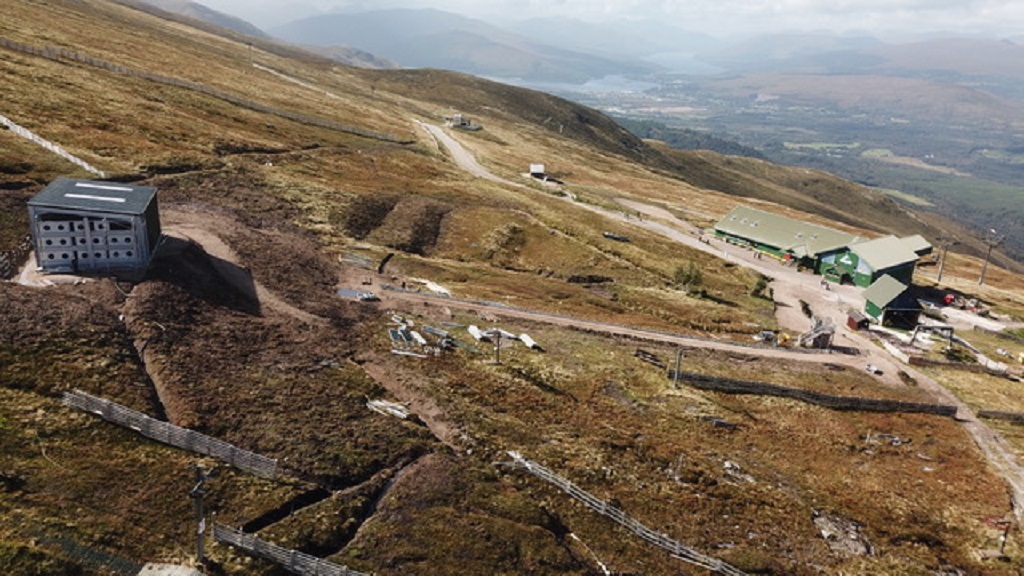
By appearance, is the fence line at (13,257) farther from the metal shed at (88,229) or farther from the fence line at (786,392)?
the fence line at (786,392)

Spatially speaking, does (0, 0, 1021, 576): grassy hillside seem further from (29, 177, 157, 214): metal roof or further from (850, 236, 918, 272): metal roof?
(850, 236, 918, 272): metal roof

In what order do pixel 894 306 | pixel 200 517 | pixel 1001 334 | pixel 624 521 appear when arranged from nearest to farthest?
1. pixel 200 517
2. pixel 624 521
3. pixel 894 306
4. pixel 1001 334

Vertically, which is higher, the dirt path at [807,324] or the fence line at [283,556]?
the fence line at [283,556]

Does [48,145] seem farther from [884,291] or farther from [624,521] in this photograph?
[884,291]

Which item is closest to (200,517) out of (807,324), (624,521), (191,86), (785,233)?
(624,521)

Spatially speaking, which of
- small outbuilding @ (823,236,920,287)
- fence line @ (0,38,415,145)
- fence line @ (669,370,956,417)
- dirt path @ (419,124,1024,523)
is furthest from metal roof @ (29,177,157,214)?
small outbuilding @ (823,236,920,287)

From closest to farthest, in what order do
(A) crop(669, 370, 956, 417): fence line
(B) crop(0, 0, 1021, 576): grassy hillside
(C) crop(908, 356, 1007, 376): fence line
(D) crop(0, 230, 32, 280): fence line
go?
(B) crop(0, 0, 1021, 576): grassy hillside
(D) crop(0, 230, 32, 280): fence line
(A) crop(669, 370, 956, 417): fence line
(C) crop(908, 356, 1007, 376): fence line

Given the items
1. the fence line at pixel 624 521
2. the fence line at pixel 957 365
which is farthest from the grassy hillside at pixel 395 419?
the fence line at pixel 957 365
